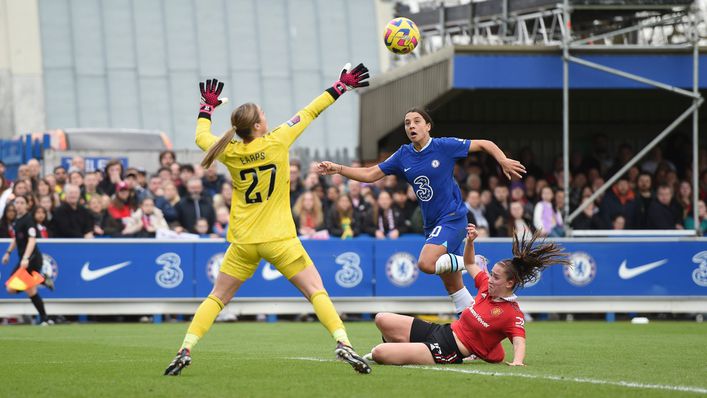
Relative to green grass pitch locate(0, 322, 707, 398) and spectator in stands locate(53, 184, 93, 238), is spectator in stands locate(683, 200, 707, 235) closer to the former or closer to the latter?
green grass pitch locate(0, 322, 707, 398)

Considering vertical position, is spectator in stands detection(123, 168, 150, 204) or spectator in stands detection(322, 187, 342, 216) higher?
spectator in stands detection(123, 168, 150, 204)

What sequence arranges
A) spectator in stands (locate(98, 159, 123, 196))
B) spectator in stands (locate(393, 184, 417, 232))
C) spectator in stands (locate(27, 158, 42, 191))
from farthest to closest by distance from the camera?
spectator in stands (locate(27, 158, 42, 191)) < spectator in stands (locate(98, 159, 123, 196)) < spectator in stands (locate(393, 184, 417, 232))

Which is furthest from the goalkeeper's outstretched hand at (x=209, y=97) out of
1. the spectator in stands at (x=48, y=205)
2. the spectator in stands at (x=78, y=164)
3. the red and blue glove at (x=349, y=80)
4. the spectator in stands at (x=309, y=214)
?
the spectator in stands at (x=78, y=164)

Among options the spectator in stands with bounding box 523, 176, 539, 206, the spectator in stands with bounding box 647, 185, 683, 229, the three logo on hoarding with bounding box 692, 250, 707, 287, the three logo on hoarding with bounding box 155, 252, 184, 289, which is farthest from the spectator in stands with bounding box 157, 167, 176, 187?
the three logo on hoarding with bounding box 692, 250, 707, 287

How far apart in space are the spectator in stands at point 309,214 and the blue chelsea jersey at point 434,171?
8.16m

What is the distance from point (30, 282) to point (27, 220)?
923mm

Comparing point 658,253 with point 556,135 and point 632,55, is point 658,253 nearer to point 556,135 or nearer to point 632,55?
point 632,55

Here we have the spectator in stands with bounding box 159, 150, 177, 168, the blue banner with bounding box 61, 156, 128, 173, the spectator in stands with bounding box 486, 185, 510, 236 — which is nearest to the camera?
the spectator in stands with bounding box 486, 185, 510, 236

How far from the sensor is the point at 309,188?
21.2m

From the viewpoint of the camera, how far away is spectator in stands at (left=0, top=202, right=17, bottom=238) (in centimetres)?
1939

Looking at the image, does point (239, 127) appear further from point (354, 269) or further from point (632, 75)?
point (632, 75)

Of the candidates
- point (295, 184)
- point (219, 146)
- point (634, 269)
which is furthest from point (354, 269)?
point (219, 146)

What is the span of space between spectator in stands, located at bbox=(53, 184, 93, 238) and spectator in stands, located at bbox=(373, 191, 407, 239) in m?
4.63

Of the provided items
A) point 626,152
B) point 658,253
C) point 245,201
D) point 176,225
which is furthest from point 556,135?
point 245,201
